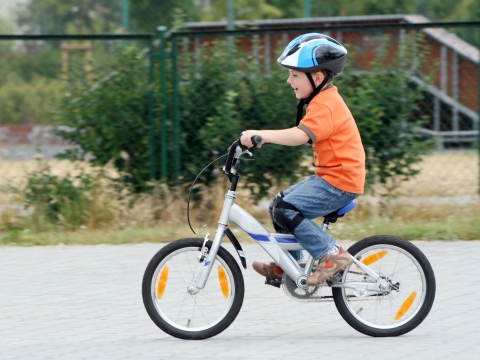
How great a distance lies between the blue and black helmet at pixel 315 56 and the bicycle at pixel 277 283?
2.72ft

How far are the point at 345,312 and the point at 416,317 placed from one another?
43 cm

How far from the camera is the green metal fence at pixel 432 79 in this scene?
30.8 feet

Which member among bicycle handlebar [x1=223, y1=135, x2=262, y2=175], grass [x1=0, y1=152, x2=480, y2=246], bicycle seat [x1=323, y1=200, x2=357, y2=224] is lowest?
grass [x1=0, y1=152, x2=480, y2=246]

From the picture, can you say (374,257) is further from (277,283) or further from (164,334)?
(164,334)

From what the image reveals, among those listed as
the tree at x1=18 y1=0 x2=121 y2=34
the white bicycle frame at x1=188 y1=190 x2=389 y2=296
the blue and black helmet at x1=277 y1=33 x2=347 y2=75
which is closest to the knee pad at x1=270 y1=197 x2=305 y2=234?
the white bicycle frame at x1=188 y1=190 x2=389 y2=296

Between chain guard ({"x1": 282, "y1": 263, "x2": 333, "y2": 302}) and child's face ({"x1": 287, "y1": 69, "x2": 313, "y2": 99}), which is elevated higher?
child's face ({"x1": 287, "y1": 69, "x2": 313, "y2": 99})

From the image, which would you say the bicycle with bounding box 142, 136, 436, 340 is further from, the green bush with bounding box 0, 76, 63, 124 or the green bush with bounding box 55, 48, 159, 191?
the green bush with bounding box 0, 76, 63, 124

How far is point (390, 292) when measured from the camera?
526cm

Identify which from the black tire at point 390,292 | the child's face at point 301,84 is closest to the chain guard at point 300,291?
the black tire at point 390,292

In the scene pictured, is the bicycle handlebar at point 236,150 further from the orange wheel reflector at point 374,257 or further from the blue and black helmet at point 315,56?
the orange wheel reflector at point 374,257

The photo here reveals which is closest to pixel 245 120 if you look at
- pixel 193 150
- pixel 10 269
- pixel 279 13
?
pixel 193 150

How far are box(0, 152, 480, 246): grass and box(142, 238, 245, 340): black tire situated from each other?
11.5 ft

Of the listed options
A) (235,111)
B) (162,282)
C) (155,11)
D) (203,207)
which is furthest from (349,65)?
(155,11)

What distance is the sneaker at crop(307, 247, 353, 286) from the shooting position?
5078mm
